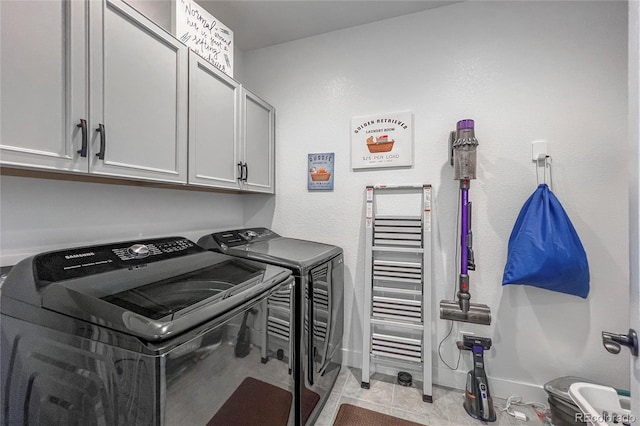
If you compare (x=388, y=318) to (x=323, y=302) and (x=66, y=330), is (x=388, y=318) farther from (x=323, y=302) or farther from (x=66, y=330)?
(x=66, y=330)

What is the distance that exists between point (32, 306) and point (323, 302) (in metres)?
1.31

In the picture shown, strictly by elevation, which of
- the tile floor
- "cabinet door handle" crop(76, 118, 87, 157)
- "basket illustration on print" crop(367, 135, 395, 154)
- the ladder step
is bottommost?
the tile floor

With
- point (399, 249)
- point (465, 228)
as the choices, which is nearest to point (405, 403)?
point (399, 249)

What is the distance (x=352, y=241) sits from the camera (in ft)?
7.10

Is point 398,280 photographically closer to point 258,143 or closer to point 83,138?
point 258,143

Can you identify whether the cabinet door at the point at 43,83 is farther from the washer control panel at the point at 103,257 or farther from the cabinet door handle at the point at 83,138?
the washer control panel at the point at 103,257

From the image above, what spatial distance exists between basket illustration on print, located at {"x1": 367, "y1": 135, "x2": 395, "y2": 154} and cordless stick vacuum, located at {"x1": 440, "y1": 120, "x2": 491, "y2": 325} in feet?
1.55

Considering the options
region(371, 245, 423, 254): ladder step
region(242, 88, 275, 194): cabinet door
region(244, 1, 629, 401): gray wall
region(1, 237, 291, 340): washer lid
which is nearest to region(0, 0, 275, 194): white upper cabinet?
region(242, 88, 275, 194): cabinet door

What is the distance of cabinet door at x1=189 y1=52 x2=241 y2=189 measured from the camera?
1.51 m

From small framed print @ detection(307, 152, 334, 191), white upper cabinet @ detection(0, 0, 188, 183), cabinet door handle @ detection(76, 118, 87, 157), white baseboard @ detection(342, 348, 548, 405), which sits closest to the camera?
white upper cabinet @ detection(0, 0, 188, 183)

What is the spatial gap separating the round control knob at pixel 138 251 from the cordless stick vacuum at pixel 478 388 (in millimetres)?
2030

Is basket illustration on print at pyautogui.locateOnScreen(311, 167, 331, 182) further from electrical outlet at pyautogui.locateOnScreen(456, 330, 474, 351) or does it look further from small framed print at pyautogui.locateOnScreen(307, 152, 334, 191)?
electrical outlet at pyautogui.locateOnScreen(456, 330, 474, 351)

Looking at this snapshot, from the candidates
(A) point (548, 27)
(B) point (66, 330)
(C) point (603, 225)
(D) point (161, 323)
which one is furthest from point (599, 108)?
(B) point (66, 330)

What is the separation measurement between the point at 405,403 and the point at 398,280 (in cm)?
80
